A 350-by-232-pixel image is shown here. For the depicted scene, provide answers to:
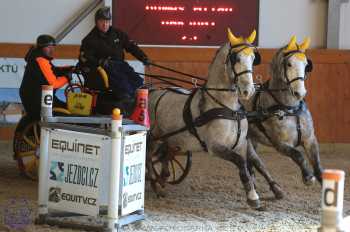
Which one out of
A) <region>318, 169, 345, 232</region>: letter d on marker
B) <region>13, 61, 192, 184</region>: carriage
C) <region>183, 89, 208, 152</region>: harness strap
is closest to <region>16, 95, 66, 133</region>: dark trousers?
<region>13, 61, 192, 184</region>: carriage

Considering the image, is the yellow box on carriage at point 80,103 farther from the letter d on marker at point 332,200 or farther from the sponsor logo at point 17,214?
the letter d on marker at point 332,200

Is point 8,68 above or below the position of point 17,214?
above

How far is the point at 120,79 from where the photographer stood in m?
7.23

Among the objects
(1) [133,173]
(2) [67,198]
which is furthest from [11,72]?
(1) [133,173]

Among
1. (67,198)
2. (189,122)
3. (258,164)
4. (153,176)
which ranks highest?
(189,122)

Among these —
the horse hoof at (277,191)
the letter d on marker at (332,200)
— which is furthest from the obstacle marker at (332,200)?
the horse hoof at (277,191)

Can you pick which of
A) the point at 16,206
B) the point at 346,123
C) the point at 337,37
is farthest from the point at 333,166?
the point at 16,206

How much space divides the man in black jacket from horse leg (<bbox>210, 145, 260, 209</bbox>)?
118cm

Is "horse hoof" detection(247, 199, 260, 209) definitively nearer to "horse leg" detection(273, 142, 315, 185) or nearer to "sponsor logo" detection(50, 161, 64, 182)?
"horse leg" detection(273, 142, 315, 185)

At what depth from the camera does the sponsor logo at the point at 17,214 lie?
5.96 meters

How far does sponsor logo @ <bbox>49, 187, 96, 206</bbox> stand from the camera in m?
5.70

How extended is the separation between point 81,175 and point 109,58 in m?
1.87

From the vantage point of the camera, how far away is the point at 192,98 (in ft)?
23.0

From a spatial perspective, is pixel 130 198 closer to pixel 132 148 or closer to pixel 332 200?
pixel 132 148
